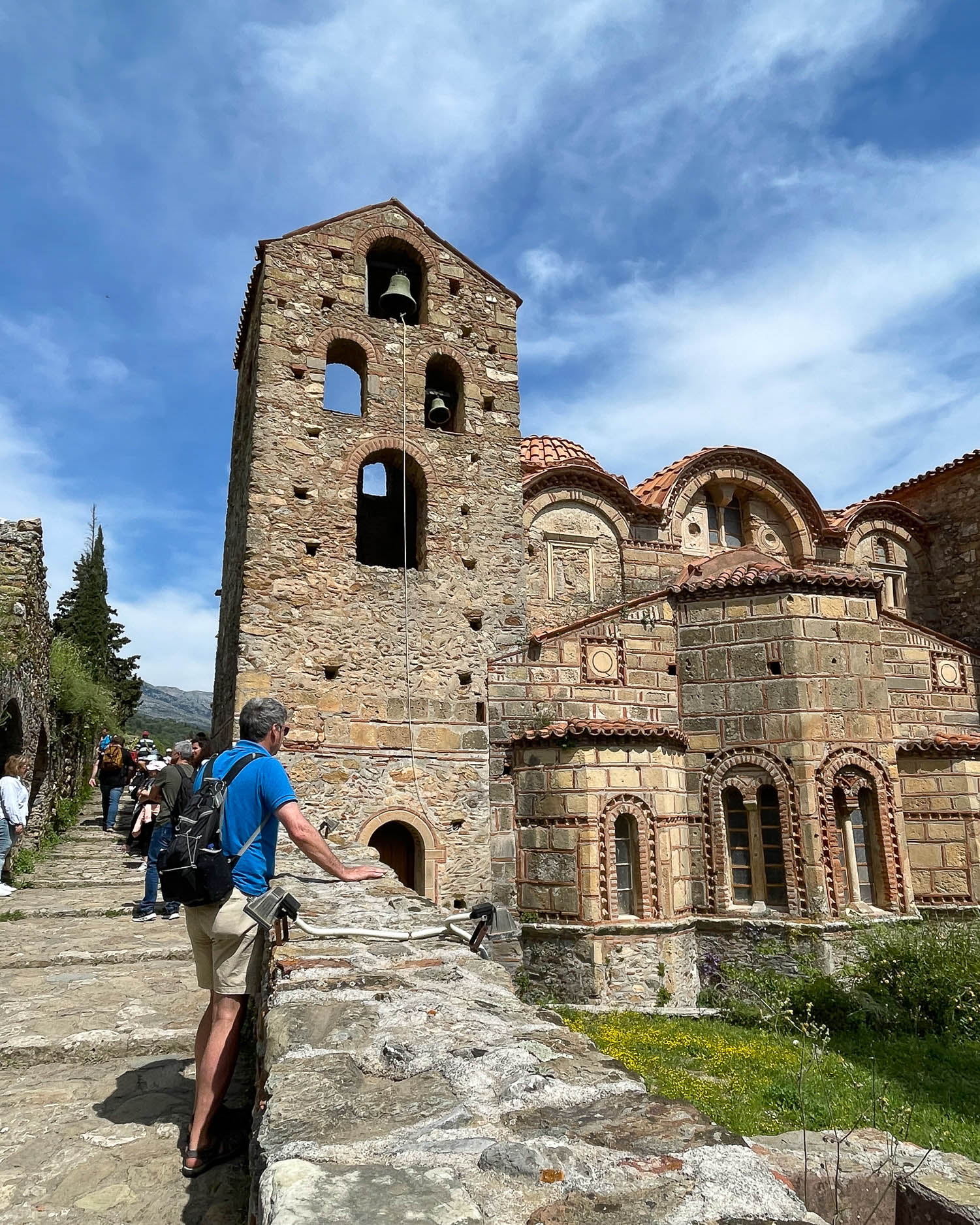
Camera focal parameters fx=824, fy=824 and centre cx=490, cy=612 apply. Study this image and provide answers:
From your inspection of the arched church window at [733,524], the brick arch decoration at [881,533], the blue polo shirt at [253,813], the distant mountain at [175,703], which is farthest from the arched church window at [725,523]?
the distant mountain at [175,703]

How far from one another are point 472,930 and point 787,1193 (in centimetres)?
315

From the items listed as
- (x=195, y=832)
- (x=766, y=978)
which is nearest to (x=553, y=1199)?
(x=195, y=832)

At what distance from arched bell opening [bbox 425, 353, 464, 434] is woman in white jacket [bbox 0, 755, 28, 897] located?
21.9ft

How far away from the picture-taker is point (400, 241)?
12062mm

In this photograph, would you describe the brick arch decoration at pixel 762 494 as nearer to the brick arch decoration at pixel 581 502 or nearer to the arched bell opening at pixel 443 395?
the brick arch decoration at pixel 581 502

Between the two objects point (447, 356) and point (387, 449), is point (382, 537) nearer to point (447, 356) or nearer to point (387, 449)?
point (387, 449)

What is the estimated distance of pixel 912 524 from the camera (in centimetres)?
1625

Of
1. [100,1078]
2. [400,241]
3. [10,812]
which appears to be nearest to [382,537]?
[400,241]

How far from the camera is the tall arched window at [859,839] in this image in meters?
10.2

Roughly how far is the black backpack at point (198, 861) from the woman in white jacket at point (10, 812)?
6.70 meters

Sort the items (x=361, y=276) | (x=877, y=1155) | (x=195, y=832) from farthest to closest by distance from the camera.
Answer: (x=361, y=276) → (x=877, y=1155) → (x=195, y=832)

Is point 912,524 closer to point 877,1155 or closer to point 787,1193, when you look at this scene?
point 877,1155

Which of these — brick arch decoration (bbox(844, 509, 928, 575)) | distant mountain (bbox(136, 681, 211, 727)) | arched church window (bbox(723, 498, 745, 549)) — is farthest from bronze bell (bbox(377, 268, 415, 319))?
distant mountain (bbox(136, 681, 211, 727))

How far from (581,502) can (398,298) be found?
4436 mm
